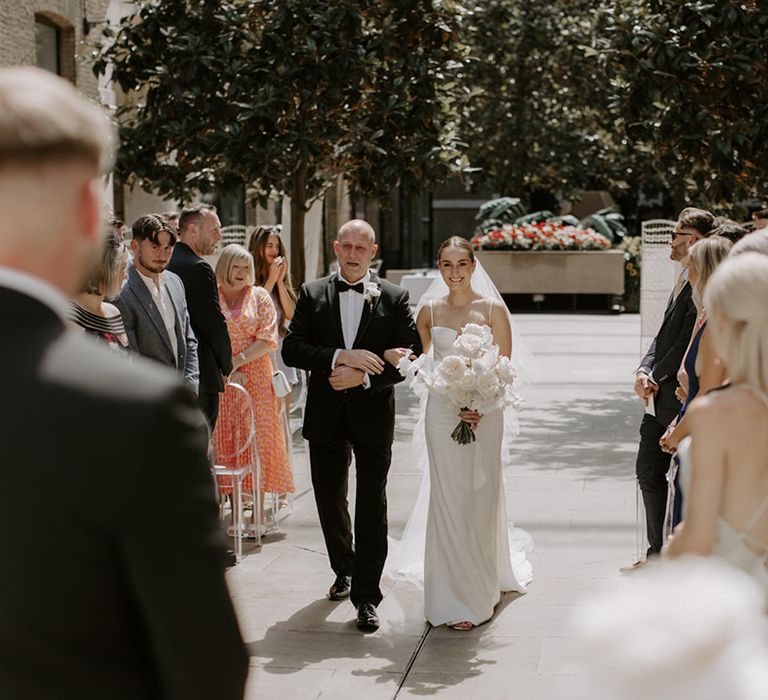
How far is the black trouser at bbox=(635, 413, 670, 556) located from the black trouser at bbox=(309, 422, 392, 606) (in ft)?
4.81

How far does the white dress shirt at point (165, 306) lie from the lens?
680 cm

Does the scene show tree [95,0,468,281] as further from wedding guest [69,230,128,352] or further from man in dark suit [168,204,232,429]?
wedding guest [69,230,128,352]

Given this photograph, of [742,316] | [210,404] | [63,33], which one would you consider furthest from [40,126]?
[63,33]

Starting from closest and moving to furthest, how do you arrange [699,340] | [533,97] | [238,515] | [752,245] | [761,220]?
[752,245]
[699,340]
[238,515]
[761,220]
[533,97]

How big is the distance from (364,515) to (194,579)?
5.04 meters

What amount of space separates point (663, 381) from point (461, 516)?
136 centimetres

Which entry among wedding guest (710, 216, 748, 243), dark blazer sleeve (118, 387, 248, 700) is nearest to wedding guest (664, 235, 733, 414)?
wedding guest (710, 216, 748, 243)

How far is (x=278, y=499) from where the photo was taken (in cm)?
921

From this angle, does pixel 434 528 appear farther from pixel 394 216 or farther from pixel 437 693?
pixel 394 216

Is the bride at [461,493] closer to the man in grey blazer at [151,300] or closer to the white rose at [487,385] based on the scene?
the white rose at [487,385]

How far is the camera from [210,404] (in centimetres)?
783

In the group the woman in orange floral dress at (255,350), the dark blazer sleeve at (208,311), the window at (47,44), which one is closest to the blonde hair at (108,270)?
the dark blazer sleeve at (208,311)

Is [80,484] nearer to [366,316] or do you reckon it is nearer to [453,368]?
[453,368]

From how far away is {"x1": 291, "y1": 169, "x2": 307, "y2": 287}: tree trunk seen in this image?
12773 mm
